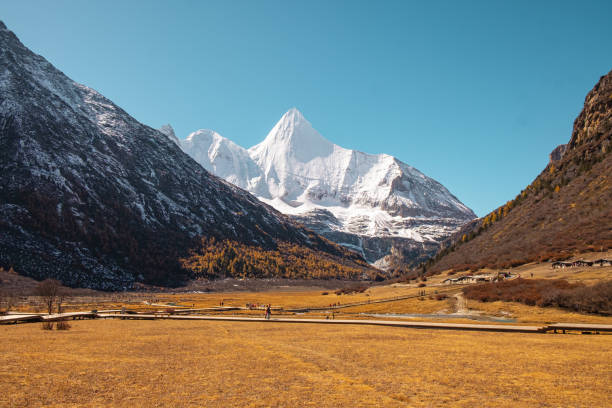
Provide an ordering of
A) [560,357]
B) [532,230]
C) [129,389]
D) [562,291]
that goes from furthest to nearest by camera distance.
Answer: [532,230] → [562,291] → [560,357] → [129,389]

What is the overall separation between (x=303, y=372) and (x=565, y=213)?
308 feet

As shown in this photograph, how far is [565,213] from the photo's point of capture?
8831 centimetres

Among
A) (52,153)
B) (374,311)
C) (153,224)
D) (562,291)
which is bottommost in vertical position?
(374,311)

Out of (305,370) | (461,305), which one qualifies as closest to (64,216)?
(461,305)

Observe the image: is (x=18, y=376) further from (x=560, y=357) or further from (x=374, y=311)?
(x=374, y=311)

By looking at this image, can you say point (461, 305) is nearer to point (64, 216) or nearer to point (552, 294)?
point (552, 294)

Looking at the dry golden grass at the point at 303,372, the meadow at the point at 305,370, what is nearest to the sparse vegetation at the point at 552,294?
the meadow at the point at 305,370

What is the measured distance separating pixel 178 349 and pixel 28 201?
534 ft

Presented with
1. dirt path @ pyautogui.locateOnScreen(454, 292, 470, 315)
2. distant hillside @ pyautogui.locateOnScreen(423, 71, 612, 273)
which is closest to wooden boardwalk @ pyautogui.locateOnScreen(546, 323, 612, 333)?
dirt path @ pyautogui.locateOnScreen(454, 292, 470, 315)

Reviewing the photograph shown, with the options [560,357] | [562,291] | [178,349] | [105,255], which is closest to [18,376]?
[178,349]

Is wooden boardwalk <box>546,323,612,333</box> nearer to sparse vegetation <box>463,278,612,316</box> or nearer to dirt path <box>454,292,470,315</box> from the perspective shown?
sparse vegetation <box>463,278,612,316</box>

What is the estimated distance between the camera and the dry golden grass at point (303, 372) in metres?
11.7

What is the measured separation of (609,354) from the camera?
740 inches

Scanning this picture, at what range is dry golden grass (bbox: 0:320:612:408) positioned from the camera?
11734 mm
